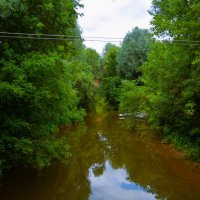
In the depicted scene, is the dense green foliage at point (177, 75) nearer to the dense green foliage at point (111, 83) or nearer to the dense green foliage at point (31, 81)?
the dense green foliage at point (31, 81)

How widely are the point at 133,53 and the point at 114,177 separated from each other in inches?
1018

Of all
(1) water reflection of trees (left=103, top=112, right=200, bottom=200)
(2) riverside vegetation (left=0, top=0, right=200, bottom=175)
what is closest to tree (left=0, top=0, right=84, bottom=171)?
(2) riverside vegetation (left=0, top=0, right=200, bottom=175)

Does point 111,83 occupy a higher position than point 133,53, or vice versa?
point 133,53

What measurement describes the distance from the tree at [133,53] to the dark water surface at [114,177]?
1830cm

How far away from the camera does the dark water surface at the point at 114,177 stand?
533 inches

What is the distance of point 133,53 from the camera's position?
4012 cm

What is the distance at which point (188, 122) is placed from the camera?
736 inches

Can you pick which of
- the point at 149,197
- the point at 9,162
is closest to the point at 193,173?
the point at 149,197

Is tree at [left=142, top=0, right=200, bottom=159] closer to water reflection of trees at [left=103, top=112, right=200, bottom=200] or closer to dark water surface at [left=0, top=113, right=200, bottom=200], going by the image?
water reflection of trees at [left=103, top=112, right=200, bottom=200]

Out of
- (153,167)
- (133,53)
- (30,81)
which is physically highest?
(133,53)

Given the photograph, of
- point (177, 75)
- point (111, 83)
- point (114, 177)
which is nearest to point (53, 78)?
point (114, 177)

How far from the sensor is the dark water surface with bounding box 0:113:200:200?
1353cm

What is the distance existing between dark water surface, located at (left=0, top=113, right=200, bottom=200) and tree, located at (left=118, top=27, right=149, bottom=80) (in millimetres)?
18296

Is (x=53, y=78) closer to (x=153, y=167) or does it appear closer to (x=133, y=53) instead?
(x=153, y=167)
